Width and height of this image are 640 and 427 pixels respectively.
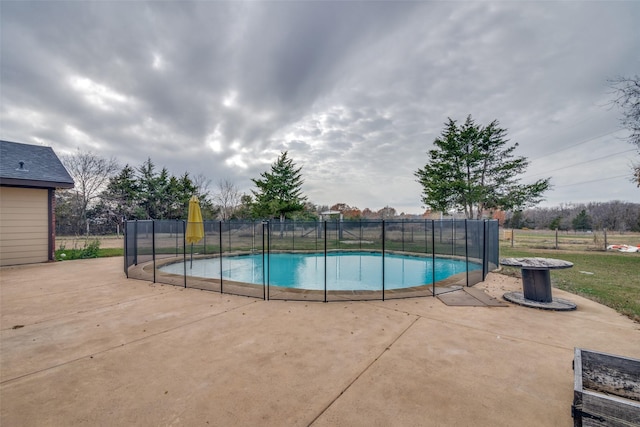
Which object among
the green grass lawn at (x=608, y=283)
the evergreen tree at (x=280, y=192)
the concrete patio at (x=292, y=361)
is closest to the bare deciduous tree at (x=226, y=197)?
the evergreen tree at (x=280, y=192)

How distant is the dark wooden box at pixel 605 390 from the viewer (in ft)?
4.36

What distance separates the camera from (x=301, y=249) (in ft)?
46.5

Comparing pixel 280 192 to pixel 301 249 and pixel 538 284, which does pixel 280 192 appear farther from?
pixel 538 284

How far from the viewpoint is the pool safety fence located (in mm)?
5508

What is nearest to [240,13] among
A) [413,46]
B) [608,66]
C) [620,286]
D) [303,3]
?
[303,3]

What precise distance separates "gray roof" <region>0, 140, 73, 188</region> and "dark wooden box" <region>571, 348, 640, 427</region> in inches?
519

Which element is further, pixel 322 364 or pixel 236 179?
pixel 236 179

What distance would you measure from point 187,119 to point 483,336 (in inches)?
557

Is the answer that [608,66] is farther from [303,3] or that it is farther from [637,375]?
[637,375]

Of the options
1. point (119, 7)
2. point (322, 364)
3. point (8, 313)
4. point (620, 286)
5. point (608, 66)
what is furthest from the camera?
point (608, 66)

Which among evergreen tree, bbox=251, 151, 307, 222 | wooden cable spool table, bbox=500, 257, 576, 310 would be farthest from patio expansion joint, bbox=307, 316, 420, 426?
evergreen tree, bbox=251, 151, 307, 222

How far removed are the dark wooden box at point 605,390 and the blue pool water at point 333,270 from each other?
5849 millimetres

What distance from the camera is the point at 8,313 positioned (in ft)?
13.9

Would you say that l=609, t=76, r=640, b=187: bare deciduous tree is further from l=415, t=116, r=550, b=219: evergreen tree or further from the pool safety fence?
l=415, t=116, r=550, b=219: evergreen tree
